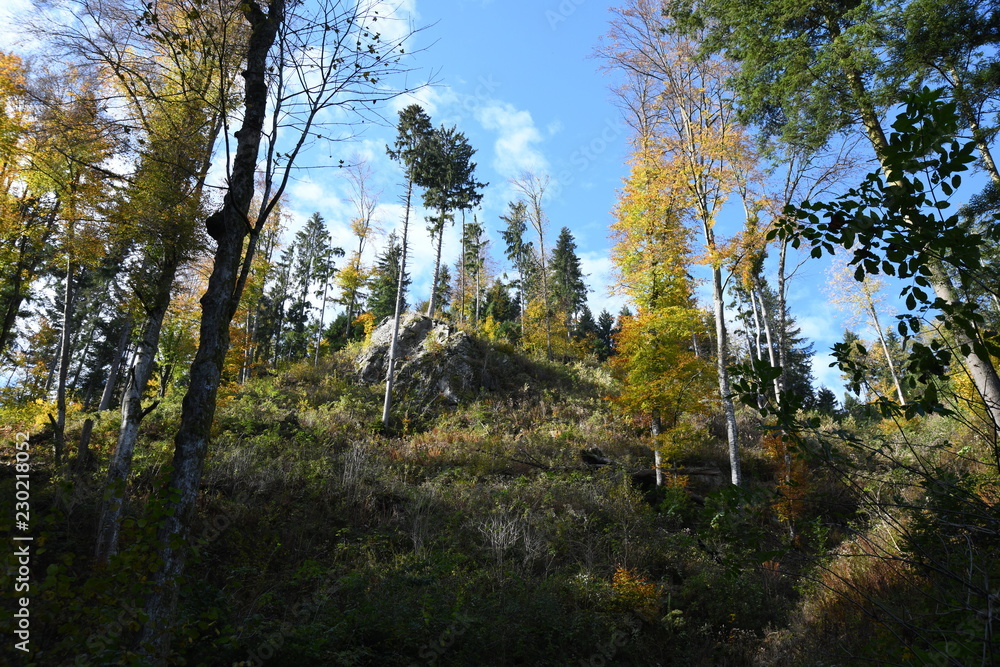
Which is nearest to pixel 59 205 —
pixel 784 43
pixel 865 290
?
pixel 784 43

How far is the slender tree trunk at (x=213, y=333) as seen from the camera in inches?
126

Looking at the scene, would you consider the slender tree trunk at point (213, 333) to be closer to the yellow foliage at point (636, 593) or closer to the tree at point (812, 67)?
the yellow foliage at point (636, 593)

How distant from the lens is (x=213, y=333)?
3.82 meters

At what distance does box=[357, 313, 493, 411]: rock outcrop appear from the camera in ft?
59.6

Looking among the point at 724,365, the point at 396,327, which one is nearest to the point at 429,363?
the point at 396,327

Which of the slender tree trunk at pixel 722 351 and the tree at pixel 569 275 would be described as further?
the tree at pixel 569 275

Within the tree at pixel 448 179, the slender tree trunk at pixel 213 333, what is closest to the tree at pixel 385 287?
the tree at pixel 448 179

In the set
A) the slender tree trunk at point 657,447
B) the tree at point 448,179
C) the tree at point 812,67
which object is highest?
the tree at point 448,179

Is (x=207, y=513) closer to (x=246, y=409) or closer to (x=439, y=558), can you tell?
(x=439, y=558)

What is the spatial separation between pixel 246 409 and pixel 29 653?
13.8m

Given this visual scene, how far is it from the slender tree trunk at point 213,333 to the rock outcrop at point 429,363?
45.2ft

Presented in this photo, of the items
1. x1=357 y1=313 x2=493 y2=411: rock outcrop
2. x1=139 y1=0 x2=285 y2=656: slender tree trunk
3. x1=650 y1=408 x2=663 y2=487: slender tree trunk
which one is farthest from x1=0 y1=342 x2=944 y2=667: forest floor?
x1=357 y1=313 x2=493 y2=411: rock outcrop

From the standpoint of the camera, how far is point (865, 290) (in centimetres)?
2156

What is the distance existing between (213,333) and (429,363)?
1520cm
